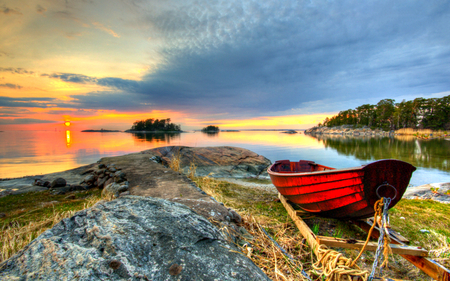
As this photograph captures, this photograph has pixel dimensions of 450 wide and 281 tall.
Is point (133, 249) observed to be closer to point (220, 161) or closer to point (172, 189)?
point (172, 189)

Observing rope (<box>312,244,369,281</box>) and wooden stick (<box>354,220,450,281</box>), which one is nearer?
rope (<box>312,244,369,281</box>)

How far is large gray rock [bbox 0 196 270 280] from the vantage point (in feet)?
4.56

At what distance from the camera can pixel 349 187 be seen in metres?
3.59

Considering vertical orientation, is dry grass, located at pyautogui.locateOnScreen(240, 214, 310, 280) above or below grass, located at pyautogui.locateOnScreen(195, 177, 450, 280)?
above

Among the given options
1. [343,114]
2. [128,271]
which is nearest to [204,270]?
[128,271]

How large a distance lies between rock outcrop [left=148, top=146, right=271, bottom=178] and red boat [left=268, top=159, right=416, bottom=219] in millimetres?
8352

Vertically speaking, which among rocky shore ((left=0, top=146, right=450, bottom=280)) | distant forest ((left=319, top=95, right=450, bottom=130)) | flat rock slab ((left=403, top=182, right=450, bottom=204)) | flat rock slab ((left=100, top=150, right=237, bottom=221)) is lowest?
flat rock slab ((left=403, top=182, right=450, bottom=204))

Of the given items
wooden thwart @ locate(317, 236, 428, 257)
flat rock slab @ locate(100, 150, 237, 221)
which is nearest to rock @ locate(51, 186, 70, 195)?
flat rock slab @ locate(100, 150, 237, 221)

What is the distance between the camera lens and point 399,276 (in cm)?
314

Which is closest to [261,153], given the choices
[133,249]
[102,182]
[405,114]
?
[102,182]

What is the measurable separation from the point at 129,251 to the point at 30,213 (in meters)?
5.36

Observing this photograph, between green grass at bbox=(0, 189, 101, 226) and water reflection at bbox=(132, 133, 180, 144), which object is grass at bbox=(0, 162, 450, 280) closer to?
green grass at bbox=(0, 189, 101, 226)

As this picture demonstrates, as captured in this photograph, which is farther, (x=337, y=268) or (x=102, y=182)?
(x=102, y=182)

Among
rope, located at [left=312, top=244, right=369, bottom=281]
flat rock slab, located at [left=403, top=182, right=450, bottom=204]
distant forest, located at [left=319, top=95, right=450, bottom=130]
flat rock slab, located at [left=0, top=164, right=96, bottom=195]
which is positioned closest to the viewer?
rope, located at [left=312, top=244, right=369, bottom=281]
